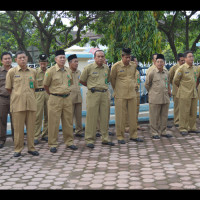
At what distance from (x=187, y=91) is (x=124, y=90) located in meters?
1.59

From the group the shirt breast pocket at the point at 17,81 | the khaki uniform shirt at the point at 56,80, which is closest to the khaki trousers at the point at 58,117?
the khaki uniform shirt at the point at 56,80

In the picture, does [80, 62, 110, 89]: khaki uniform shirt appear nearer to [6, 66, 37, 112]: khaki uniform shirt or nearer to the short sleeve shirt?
the short sleeve shirt

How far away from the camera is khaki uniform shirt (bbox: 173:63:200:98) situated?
7.87 m

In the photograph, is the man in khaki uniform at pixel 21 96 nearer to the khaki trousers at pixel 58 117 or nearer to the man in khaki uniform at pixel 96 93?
the khaki trousers at pixel 58 117

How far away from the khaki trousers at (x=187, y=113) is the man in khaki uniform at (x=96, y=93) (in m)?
1.90

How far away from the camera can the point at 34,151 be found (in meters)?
6.43

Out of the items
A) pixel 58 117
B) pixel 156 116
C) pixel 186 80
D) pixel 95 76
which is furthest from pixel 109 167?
pixel 186 80

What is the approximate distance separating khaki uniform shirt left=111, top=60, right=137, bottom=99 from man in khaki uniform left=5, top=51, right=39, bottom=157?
5.52 ft

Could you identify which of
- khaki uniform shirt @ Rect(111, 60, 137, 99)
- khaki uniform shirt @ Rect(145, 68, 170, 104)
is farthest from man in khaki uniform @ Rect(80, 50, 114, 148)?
khaki uniform shirt @ Rect(145, 68, 170, 104)
